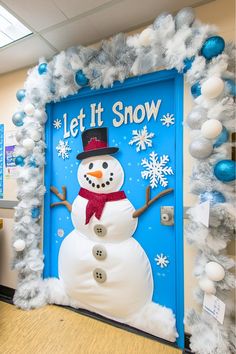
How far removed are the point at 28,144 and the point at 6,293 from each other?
5.11ft

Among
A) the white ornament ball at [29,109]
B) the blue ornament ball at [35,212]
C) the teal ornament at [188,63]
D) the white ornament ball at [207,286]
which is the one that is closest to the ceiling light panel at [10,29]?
the white ornament ball at [29,109]

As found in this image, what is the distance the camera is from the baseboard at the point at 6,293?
2.08 meters

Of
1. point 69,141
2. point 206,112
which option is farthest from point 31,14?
point 206,112

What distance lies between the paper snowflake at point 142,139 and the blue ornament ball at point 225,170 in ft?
1.87

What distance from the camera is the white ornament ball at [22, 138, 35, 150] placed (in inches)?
75.1

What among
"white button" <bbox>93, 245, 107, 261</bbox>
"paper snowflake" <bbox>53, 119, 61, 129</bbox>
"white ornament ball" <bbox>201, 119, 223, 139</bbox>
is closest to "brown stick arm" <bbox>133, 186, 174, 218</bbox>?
"white button" <bbox>93, 245, 107, 261</bbox>

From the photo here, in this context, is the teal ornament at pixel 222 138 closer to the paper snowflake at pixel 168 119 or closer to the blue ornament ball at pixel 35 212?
the paper snowflake at pixel 168 119

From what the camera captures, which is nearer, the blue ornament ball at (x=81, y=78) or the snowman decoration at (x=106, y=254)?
the snowman decoration at (x=106, y=254)

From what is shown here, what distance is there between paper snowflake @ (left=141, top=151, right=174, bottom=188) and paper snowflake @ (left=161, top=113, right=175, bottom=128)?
0.77 feet

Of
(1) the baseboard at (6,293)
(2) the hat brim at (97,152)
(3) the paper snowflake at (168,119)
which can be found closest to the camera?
Answer: (3) the paper snowflake at (168,119)

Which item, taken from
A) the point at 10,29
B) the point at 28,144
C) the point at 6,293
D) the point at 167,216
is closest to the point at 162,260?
the point at 167,216

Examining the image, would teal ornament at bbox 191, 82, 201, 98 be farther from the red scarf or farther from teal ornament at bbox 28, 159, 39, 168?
teal ornament at bbox 28, 159, 39, 168

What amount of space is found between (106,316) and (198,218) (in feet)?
3.95

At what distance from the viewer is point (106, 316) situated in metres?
1.74
